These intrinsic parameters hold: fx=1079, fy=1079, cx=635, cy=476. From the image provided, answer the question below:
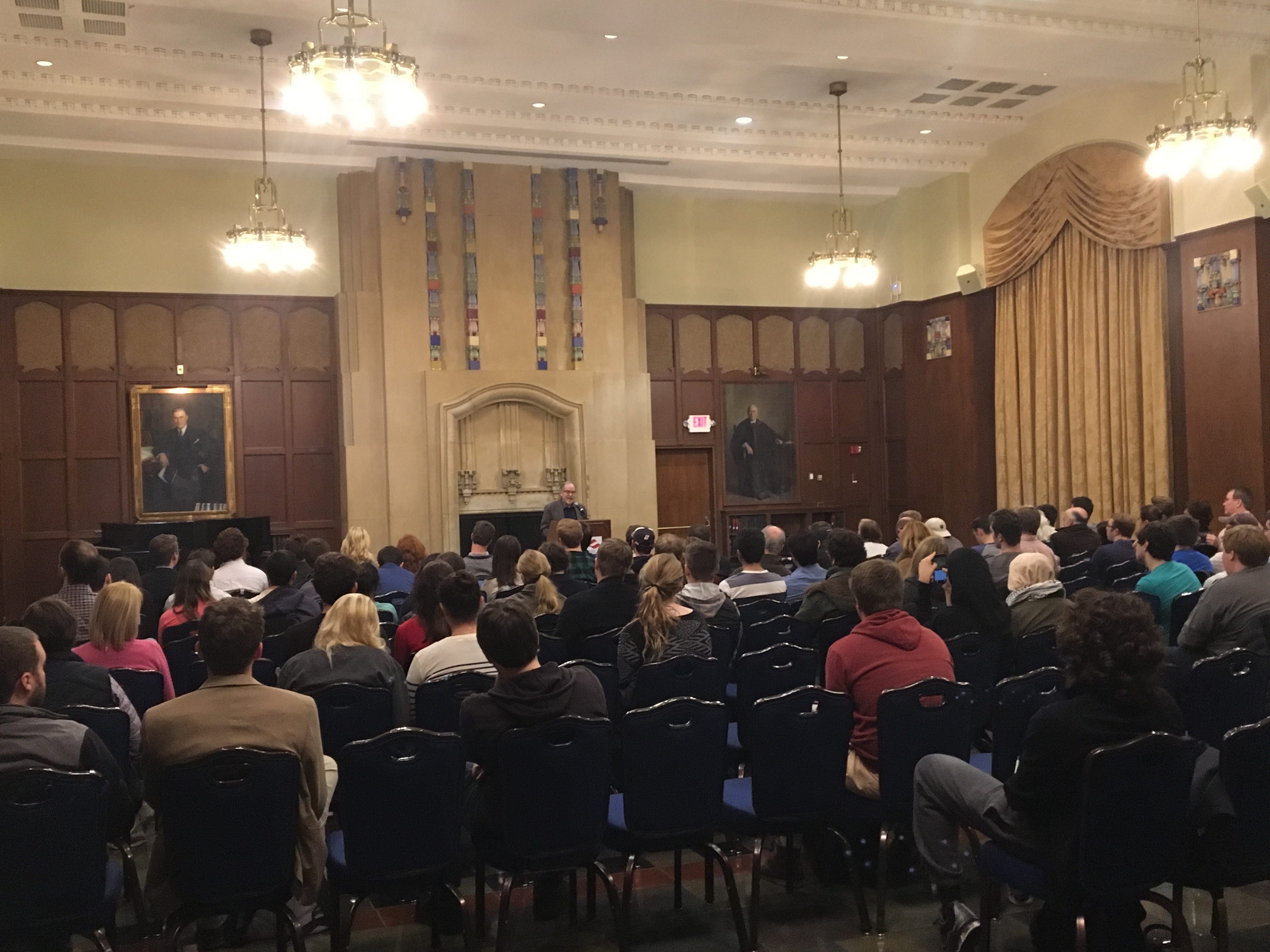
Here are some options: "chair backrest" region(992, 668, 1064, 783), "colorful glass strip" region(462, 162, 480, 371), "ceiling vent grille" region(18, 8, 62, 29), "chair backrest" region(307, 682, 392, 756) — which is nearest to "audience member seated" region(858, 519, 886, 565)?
"chair backrest" region(992, 668, 1064, 783)

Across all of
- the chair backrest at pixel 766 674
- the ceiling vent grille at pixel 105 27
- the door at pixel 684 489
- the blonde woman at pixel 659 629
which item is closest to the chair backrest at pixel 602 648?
the blonde woman at pixel 659 629

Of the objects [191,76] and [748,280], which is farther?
[748,280]

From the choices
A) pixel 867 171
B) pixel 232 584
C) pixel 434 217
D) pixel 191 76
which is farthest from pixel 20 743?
pixel 867 171

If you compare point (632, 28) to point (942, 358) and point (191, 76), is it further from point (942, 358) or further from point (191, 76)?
point (942, 358)

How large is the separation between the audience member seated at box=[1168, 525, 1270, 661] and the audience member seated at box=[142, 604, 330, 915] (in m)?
3.90

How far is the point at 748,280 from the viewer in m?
16.4

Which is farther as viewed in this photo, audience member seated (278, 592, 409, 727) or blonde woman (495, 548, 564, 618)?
blonde woman (495, 548, 564, 618)

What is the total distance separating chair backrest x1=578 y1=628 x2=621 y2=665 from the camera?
18.9 ft

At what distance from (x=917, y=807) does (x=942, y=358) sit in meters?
12.6

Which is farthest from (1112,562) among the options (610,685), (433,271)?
(433,271)

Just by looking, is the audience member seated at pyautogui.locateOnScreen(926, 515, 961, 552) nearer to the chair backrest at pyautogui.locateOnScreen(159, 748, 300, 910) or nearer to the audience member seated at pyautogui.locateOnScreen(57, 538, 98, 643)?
the chair backrest at pyautogui.locateOnScreen(159, 748, 300, 910)

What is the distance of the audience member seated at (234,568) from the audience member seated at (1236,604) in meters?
6.14

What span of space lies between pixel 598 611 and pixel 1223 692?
9.75 ft

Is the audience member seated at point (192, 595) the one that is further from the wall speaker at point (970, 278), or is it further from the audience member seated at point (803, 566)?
the wall speaker at point (970, 278)
